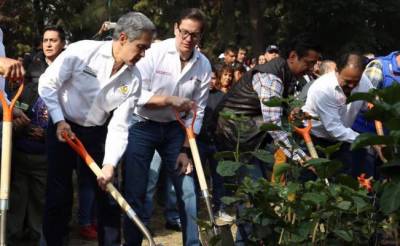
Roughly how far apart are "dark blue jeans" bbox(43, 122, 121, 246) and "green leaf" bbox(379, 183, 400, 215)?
101 inches

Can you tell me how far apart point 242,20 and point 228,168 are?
20580 mm

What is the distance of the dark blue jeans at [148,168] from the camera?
559cm

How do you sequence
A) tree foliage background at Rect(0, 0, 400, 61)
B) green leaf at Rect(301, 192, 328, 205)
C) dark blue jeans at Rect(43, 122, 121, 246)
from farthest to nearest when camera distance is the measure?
tree foliage background at Rect(0, 0, 400, 61) < dark blue jeans at Rect(43, 122, 121, 246) < green leaf at Rect(301, 192, 328, 205)

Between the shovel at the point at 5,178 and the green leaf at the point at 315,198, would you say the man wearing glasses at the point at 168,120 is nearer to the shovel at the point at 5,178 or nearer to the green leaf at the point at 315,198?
the shovel at the point at 5,178

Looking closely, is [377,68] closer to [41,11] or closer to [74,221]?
[74,221]

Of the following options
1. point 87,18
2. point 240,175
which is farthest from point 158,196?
point 87,18

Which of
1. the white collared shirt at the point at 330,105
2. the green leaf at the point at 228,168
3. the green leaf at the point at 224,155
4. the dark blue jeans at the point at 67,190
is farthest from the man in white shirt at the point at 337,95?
the green leaf at the point at 228,168

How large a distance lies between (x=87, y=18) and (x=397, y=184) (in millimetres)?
18065

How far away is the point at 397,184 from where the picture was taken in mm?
3045

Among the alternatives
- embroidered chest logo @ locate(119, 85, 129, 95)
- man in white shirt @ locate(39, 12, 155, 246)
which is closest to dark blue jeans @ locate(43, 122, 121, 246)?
man in white shirt @ locate(39, 12, 155, 246)

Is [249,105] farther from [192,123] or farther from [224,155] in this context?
[224,155]

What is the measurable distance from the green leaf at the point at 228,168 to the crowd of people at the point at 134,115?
35cm

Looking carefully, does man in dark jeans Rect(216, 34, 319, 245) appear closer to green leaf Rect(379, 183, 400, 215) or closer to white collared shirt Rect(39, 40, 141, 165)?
white collared shirt Rect(39, 40, 141, 165)

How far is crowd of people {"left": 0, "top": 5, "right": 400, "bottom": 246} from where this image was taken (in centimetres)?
502
